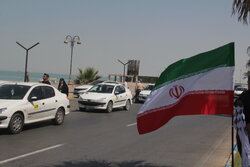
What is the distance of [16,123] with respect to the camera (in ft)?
33.8

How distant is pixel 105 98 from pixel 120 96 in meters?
1.72

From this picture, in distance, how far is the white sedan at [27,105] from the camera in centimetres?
1010

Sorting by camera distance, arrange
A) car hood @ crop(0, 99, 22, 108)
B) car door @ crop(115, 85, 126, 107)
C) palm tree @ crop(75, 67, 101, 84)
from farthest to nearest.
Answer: palm tree @ crop(75, 67, 101, 84)
car door @ crop(115, 85, 126, 107)
car hood @ crop(0, 99, 22, 108)

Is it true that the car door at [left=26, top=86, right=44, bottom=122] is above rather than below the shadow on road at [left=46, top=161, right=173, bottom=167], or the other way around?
above

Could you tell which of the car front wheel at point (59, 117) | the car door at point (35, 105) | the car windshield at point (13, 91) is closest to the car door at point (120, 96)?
the car front wheel at point (59, 117)

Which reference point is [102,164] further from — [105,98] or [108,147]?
[105,98]

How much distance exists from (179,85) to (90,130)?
6.84 m

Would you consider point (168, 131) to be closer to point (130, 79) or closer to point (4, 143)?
point (4, 143)

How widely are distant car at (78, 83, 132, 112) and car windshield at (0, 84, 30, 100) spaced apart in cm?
703

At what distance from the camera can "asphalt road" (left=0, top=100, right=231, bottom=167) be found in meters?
7.36

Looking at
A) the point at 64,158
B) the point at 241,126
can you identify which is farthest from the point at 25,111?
the point at 241,126

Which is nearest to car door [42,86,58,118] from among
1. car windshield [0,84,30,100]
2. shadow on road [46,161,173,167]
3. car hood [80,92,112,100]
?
car windshield [0,84,30,100]

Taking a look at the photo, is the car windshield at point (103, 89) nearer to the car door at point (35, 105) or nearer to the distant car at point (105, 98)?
the distant car at point (105, 98)

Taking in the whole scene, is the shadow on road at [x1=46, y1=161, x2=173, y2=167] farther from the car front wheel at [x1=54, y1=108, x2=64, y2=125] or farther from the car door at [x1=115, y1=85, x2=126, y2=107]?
the car door at [x1=115, y1=85, x2=126, y2=107]
